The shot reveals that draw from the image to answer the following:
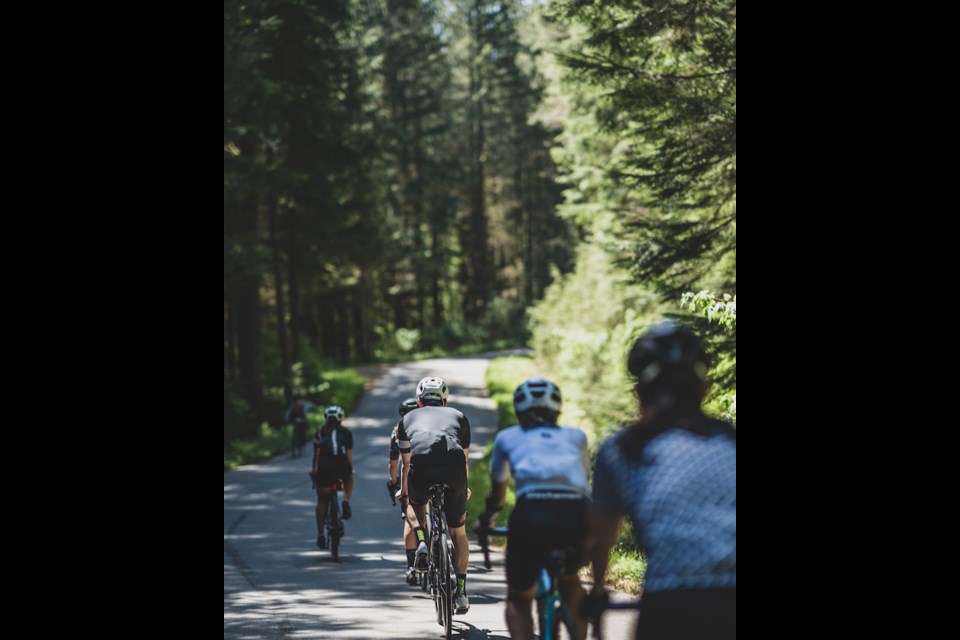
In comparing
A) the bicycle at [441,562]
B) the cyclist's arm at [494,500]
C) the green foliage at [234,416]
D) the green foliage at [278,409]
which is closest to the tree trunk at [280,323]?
the green foliage at [278,409]

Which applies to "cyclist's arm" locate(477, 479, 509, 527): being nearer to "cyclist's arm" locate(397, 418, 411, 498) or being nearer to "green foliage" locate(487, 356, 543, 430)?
"cyclist's arm" locate(397, 418, 411, 498)

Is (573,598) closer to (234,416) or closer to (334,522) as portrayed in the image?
(334,522)

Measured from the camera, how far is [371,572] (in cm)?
1257

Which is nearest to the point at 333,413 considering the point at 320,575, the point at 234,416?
the point at 320,575

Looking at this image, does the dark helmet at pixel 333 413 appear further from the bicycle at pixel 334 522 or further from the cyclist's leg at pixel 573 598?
the cyclist's leg at pixel 573 598

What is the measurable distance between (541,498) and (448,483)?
9.91ft

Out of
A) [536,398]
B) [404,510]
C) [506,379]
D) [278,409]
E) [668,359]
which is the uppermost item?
[668,359]

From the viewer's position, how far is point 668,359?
13.7 ft
